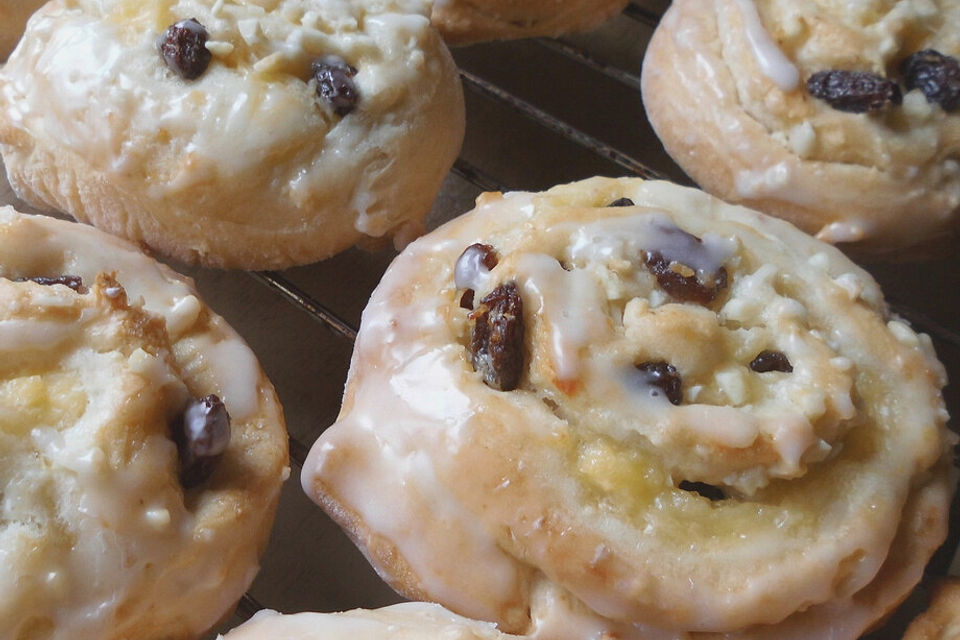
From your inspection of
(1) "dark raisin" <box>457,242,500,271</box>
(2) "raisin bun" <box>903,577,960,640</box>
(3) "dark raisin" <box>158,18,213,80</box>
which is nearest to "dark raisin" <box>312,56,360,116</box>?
(3) "dark raisin" <box>158,18,213,80</box>

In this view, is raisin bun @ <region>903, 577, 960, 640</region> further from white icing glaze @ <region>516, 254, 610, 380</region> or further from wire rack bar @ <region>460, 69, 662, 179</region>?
wire rack bar @ <region>460, 69, 662, 179</region>

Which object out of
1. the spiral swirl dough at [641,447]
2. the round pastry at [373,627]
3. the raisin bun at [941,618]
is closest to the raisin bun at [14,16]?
the spiral swirl dough at [641,447]

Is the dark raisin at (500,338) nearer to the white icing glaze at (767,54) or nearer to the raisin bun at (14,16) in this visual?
the white icing glaze at (767,54)

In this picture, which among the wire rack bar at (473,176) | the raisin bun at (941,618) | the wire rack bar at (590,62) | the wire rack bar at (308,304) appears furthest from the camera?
the wire rack bar at (590,62)

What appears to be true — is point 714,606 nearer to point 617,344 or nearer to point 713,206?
point 617,344

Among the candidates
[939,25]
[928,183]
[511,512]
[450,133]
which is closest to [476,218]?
[450,133]

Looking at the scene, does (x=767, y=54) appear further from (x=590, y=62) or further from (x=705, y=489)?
(x=705, y=489)
